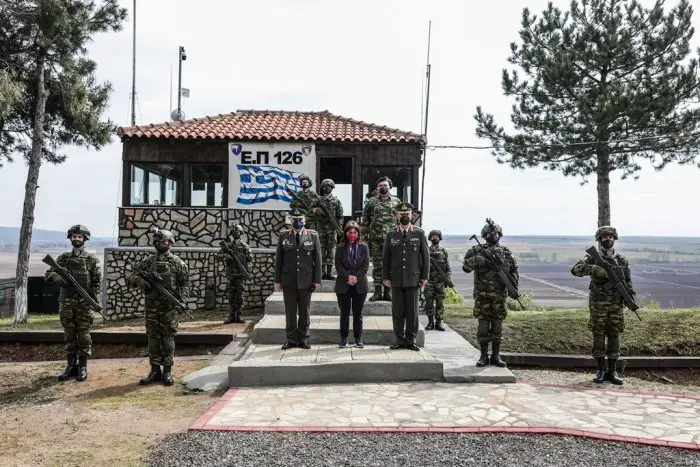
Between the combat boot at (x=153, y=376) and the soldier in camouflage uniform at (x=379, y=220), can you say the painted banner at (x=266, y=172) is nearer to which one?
the soldier in camouflage uniform at (x=379, y=220)

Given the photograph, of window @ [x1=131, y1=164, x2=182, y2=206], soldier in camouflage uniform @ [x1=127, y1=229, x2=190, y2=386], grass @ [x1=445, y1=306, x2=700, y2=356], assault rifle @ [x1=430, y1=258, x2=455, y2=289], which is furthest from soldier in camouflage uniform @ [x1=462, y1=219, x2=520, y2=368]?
window @ [x1=131, y1=164, x2=182, y2=206]

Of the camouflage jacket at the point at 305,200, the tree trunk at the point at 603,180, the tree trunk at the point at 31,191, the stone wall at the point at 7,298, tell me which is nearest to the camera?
the camouflage jacket at the point at 305,200

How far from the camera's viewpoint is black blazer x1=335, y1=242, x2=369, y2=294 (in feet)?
26.1

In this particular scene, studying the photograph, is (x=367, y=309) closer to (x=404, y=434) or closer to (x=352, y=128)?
(x=404, y=434)

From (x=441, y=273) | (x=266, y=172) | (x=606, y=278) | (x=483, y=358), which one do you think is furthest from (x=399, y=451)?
(x=266, y=172)

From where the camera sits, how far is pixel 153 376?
25.5ft

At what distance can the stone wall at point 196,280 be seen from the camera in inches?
564

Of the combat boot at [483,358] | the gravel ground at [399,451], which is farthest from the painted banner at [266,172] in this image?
the gravel ground at [399,451]

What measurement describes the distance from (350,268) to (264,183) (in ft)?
23.2

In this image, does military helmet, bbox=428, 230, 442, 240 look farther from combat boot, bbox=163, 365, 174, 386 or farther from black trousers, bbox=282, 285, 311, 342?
combat boot, bbox=163, 365, 174, 386

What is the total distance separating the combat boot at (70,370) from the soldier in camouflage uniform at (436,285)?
6.31 m

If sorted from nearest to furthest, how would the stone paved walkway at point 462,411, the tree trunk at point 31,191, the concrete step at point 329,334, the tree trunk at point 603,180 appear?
1. the stone paved walkway at point 462,411
2. the concrete step at point 329,334
3. the tree trunk at point 31,191
4. the tree trunk at point 603,180

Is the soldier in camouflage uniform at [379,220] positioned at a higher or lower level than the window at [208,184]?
lower

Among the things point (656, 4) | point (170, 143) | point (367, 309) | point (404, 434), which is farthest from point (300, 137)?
point (656, 4)
